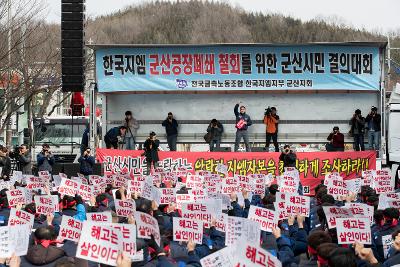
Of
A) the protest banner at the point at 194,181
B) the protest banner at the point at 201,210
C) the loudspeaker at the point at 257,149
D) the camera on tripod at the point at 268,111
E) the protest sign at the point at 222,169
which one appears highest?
the camera on tripod at the point at 268,111

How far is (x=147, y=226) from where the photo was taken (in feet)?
38.6

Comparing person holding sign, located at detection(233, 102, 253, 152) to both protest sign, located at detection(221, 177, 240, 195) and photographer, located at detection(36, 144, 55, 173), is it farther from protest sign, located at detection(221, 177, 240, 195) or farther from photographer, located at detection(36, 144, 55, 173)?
protest sign, located at detection(221, 177, 240, 195)

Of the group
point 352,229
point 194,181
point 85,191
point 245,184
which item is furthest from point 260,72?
point 352,229

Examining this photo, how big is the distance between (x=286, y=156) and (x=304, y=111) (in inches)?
164

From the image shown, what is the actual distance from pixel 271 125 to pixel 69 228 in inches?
748

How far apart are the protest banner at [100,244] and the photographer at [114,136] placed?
20918mm

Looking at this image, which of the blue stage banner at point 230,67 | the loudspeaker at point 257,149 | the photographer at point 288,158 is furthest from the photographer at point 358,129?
the photographer at point 288,158

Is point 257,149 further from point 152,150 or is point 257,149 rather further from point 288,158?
point 288,158

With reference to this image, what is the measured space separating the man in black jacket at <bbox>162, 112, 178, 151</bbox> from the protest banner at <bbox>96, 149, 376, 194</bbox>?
64.0 inches

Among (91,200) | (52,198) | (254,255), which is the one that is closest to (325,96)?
(91,200)

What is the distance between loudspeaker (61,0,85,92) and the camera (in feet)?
84.1

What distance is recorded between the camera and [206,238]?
1284 cm

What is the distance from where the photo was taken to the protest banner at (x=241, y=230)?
10.6 meters

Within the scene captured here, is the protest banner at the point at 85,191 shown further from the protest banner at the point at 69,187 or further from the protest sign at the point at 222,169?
the protest sign at the point at 222,169
